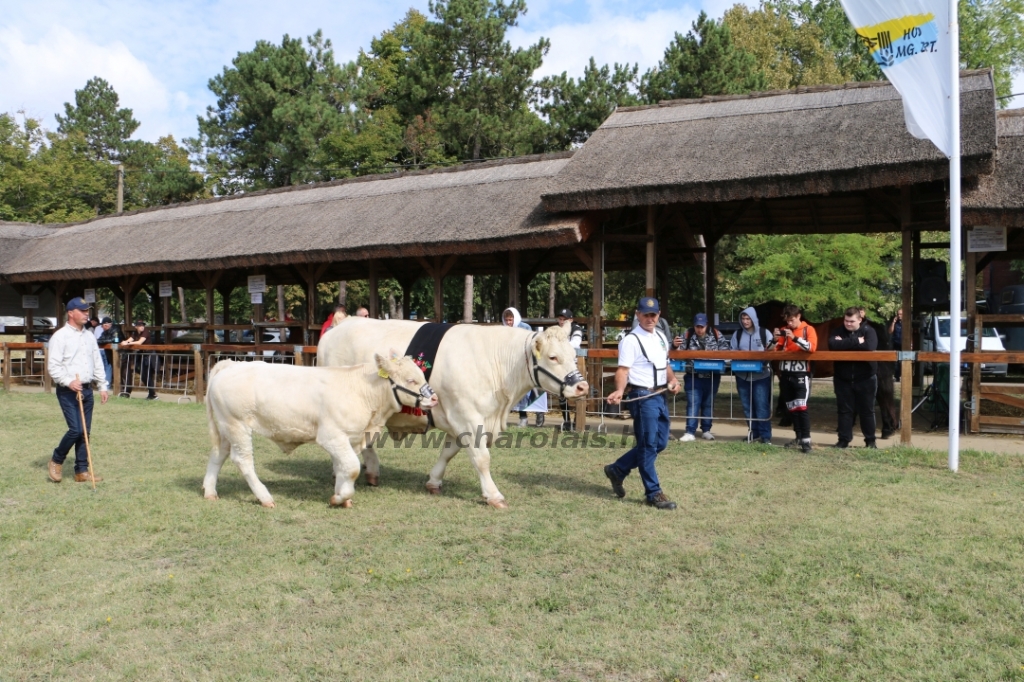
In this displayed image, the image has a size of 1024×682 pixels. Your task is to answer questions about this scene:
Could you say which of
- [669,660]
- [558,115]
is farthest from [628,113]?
[558,115]

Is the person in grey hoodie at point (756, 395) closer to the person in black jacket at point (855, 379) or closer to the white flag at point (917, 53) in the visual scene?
the person in black jacket at point (855, 379)

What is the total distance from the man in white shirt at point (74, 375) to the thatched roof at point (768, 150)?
6.96m

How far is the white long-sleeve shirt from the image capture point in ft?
25.7

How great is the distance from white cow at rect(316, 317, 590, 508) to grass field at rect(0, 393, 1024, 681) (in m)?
0.51

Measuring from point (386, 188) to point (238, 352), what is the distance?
16.6 feet

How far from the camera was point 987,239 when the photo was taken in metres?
10.7

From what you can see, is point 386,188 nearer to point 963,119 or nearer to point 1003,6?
point 963,119

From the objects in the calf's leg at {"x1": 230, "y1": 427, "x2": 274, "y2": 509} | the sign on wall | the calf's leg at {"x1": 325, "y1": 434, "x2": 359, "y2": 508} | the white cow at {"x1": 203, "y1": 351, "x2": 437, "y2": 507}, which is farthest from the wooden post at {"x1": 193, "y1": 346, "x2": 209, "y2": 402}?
the sign on wall

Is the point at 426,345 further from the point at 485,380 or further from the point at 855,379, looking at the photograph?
the point at 855,379

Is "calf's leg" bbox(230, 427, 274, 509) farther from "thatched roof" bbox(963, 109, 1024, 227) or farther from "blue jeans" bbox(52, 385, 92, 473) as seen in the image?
"thatched roof" bbox(963, 109, 1024, 227)

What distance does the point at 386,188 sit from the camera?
58.9 ft

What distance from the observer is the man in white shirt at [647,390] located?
21.9 feet

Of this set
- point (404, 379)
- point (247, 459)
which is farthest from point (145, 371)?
point (404, 379)

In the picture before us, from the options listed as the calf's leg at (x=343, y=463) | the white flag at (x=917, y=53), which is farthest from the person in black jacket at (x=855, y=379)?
the calf's leg at (x=343, y=463)
